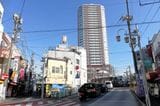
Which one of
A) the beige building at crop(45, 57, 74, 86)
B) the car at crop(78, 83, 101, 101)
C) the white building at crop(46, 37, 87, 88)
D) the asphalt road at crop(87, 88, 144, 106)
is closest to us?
the asphalt road at crop(87, 88, 144, 106)

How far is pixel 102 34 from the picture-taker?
40.9 metres

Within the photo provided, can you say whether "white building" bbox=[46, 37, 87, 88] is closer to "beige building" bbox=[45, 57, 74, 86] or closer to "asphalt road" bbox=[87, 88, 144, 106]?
"beige building" bbox=[45, 57, 74, 86]

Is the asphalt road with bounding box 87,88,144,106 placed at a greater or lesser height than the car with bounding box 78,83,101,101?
lesser

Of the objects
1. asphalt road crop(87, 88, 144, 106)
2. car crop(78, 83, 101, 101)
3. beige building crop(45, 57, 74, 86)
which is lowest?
asphalt road crop(87, 88, 144, 106)

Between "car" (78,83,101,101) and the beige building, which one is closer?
"car" (78,83,101,101)

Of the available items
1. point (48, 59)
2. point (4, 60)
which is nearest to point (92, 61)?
point (48, 59)

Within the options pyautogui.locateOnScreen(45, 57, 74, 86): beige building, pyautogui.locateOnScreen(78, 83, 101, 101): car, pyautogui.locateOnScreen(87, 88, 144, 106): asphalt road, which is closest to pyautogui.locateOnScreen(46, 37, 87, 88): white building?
pyautogui.locateOnScreen(45, 57, 74, 86): beige building

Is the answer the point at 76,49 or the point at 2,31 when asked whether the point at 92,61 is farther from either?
the point at 2,31

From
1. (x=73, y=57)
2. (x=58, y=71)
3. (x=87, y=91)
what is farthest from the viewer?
(x=73, y=57)

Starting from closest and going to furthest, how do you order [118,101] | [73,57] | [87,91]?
[118,101] → [87,91] → [73,57]

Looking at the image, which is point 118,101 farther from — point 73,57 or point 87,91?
point 73,57

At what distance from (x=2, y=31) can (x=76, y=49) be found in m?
38.1

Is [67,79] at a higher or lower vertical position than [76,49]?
lower

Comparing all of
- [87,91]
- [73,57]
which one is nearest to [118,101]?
[87,91]
